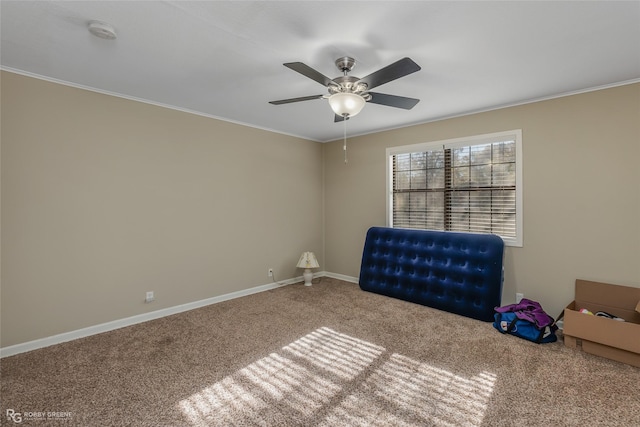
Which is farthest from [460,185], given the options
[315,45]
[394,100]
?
[315,45]

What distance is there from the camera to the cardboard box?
7.71 feet

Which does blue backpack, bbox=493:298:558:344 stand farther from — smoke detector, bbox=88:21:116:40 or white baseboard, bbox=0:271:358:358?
smoke detector, bbox=88:21:116:40

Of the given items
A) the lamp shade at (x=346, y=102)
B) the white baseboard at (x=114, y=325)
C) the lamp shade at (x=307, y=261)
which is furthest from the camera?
the lamp shade at (x=307, y=261)

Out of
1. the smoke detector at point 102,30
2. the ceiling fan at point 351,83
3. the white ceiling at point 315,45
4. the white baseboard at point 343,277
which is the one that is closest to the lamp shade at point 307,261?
the white baseboard at point 343,277

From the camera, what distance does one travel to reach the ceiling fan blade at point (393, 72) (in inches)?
72.4

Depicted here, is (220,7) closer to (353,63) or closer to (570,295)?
(353,63)

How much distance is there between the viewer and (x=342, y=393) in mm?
2082

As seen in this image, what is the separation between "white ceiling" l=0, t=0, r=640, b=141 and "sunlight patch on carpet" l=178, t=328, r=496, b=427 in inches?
95.8

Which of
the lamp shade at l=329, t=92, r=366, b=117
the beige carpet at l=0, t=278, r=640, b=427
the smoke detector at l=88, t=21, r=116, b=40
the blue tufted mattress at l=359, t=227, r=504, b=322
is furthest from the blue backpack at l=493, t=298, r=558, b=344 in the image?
the smoke detector at l=88, t=21, r=116, b=40

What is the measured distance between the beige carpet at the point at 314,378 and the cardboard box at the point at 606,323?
11 cm

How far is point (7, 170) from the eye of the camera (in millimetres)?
2533

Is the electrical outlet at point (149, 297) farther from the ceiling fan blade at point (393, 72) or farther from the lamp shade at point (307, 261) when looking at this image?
the ceiling fan blade at point (393, 72)

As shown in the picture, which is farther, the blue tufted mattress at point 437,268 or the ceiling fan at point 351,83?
the blue tufted mattress at point 437,268

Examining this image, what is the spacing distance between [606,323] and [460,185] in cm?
203
